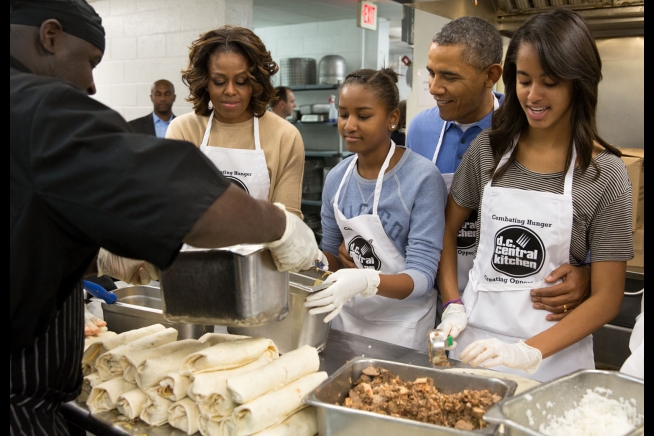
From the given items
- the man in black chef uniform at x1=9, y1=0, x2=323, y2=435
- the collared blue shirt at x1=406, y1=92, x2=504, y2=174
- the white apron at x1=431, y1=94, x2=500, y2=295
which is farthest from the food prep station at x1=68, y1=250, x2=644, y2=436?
the collared blue shirt at x1=406, y1=92, x2=504, y2=174

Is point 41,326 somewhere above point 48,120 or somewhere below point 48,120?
below

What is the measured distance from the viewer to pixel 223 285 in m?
1.42

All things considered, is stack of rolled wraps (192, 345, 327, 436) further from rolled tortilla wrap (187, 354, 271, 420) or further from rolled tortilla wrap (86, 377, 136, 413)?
rolled tortilla wrap (86, 377, 136, 413)

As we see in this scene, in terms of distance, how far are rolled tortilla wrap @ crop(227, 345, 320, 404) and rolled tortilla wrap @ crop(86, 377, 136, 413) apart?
33cm

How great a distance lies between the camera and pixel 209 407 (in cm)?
141

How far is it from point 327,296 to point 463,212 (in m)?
0.74

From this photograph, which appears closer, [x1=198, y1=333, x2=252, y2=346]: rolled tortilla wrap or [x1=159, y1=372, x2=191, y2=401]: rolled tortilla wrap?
[x1=159, y1=372, x2=191, y2=401]: rolled tortilla wrap

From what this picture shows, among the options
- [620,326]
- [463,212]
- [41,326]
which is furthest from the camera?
[620,326]

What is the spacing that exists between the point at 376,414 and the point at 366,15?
5.39 metres

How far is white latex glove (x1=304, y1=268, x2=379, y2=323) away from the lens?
1.76m

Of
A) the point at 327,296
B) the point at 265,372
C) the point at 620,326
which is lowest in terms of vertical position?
the point at 620,326

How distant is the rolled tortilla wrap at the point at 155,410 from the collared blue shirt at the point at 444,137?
1.50m

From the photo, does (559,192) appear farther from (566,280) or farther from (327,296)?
(327,296)

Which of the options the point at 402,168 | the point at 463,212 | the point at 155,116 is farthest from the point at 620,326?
the point at 155,116
